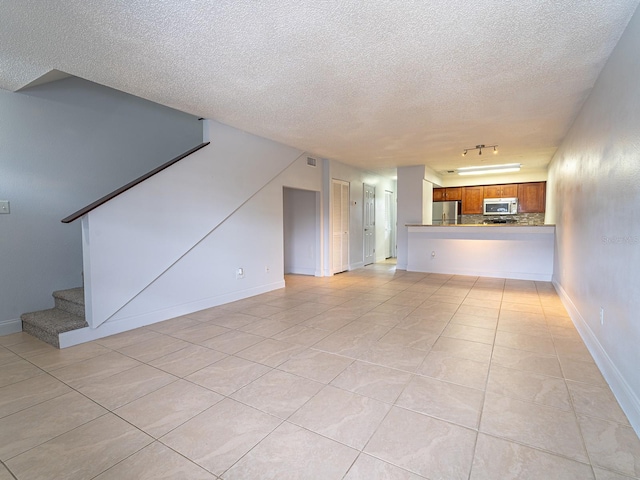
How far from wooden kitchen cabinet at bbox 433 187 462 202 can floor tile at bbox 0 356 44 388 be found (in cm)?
880

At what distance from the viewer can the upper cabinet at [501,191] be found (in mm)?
7941

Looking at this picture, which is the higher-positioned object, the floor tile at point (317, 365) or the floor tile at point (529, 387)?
the floor tile at point (529, 387)

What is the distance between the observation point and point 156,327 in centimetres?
345

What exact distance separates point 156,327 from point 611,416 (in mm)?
3896

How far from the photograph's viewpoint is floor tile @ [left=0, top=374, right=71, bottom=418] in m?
1.98

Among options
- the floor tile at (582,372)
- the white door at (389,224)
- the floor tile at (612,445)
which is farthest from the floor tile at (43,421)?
the white door at (389,224)

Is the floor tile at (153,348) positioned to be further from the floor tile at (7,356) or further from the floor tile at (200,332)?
the floor tile at (7,356)

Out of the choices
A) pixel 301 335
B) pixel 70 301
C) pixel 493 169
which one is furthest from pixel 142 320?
pixel 493 169

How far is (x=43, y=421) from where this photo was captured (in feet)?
5.99

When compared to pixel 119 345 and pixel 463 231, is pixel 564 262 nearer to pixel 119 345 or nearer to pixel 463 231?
pixel 463 231

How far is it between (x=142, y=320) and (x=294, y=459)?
2.73 meters

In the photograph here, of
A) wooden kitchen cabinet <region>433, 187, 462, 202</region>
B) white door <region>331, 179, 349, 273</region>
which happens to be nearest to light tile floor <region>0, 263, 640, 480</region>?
white door <region>331, 179, 349, 273</region>

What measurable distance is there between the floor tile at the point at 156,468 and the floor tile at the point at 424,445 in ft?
2.80

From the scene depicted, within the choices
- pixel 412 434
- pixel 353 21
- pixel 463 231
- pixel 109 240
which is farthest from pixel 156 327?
pixel 463 231
